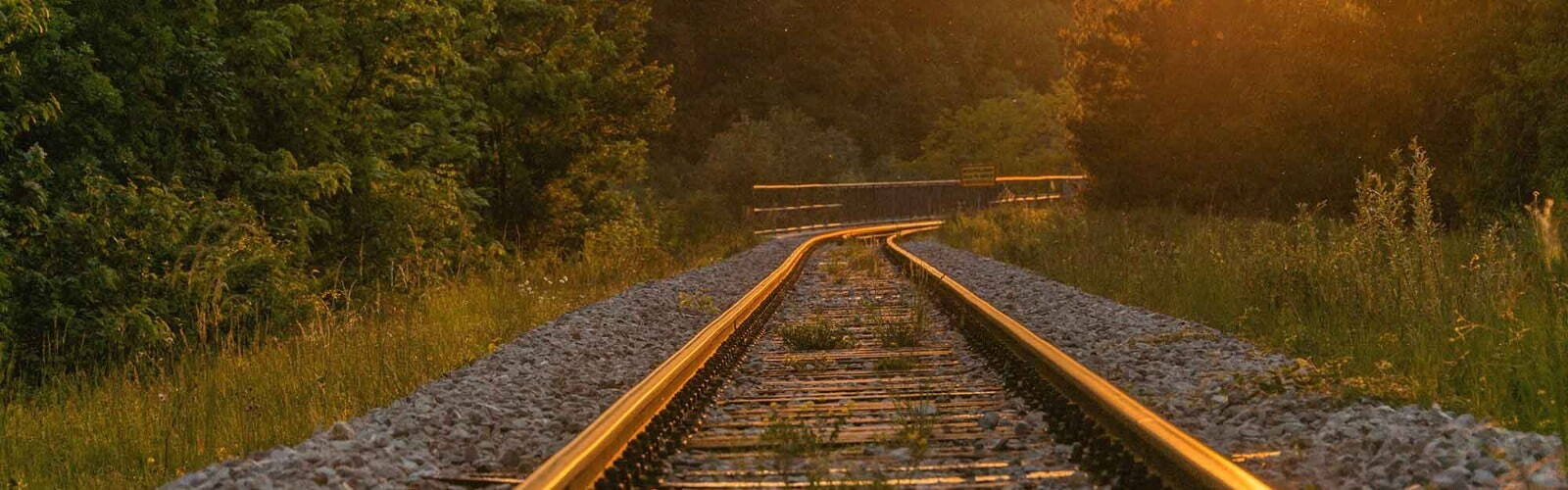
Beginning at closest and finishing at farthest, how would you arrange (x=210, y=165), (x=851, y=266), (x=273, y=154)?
(x=210, y=165), (x=273, y=154), (x=851, y=266)

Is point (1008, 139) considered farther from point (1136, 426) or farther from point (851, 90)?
point (1136, 426)

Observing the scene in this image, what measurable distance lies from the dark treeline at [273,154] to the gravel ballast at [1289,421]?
6.15m

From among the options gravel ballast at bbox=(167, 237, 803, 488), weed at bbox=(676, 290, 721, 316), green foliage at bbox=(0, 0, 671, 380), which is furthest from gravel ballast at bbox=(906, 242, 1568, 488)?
green foliage at bbox=(0, 0, 671, 380)

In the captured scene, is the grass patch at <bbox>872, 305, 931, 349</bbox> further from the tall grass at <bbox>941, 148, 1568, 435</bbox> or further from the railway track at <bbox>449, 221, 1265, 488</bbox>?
the tall grass at <bbox>941, 148, 1568, 435</bbox>

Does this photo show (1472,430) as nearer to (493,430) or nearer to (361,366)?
(493,430)

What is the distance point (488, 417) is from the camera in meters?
6.82

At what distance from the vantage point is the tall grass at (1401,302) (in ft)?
20.9

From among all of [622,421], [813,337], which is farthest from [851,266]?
[622,421]

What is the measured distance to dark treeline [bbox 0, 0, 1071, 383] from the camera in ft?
32.8

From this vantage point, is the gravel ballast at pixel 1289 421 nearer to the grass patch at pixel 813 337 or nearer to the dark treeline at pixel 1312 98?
the grass patch at pixel 813 337

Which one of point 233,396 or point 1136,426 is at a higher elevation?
point 1136,426

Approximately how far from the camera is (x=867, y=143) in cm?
6781

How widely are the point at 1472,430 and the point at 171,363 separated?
28.8 feet

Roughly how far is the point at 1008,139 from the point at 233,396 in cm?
5843
